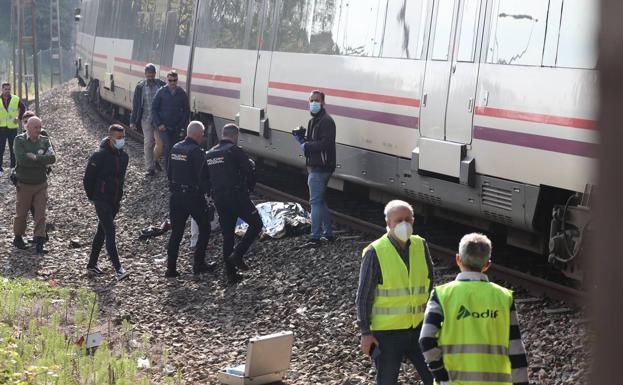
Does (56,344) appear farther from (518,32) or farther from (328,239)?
(518,32)

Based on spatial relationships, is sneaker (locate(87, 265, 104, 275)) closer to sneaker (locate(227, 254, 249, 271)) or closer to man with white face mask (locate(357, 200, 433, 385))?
sneaker (locate(227, 254, 249, 271))

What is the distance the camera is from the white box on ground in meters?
7.20

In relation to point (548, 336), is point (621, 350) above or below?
above

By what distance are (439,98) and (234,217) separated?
2554 millimetres

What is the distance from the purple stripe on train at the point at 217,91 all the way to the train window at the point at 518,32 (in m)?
6.97

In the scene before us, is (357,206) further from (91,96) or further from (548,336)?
(91,96)

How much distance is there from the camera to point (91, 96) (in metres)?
31.7

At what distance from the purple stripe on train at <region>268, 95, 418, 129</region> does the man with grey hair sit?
6.31 metres

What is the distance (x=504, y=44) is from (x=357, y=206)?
536 centimetres

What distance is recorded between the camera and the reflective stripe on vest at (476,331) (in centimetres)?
437

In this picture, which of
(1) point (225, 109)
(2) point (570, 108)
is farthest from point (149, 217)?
(2) point (570, 108)

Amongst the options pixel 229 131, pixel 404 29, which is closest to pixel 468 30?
pixel 404 29

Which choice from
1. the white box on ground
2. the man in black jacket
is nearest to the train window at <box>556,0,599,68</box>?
the white box on ground

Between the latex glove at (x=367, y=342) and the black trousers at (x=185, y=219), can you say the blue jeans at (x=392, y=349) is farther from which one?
the black trousers at (x=185, y=219)
